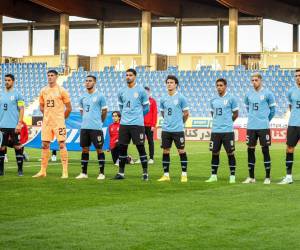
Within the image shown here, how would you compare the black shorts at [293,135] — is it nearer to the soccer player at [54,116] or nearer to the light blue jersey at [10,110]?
the soccer player at [54,116]

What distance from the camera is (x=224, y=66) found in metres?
49.8

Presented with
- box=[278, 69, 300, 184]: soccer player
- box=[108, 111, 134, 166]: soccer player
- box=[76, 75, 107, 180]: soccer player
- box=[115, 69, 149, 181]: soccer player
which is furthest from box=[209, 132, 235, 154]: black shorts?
box=[108, 111, 134, 166]: soccer player

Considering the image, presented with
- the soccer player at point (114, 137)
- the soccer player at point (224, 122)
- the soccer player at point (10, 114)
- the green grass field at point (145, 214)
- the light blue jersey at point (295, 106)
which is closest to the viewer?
the green grass field at point (145, 214)

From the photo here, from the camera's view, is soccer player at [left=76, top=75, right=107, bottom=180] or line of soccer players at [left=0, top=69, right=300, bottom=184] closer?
line of soccer players at [left=0, top=69, right=300, bottom=184]

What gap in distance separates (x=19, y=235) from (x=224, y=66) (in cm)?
4153

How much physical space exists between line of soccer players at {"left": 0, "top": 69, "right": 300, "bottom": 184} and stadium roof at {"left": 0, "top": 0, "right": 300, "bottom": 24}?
98.6 ft

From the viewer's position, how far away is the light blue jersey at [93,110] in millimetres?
16359

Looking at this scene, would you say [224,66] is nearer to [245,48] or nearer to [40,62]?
[245,48]

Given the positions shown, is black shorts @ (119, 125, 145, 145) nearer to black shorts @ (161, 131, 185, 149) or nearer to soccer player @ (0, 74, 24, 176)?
black shorts @ (161, 131, 185, 149)

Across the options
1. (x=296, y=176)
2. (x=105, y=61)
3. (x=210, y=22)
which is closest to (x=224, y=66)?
(x=210, y=22)

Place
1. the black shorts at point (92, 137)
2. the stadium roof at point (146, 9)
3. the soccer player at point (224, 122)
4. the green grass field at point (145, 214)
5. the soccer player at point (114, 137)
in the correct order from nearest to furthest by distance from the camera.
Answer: the green grass field at point (145, 214), the soccer player at point (224, 122), the black shorts at point (92, 137), the soccer player at point (114, 137), the stadium roof at point (146, 9)

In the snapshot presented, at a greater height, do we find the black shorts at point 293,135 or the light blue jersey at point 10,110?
the light blue jersey at point 10,110

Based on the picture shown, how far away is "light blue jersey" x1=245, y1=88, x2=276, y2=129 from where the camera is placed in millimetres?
15719

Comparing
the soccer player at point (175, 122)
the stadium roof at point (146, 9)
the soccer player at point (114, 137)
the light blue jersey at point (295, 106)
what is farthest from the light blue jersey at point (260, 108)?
the stadium roof at point (146, 9)
